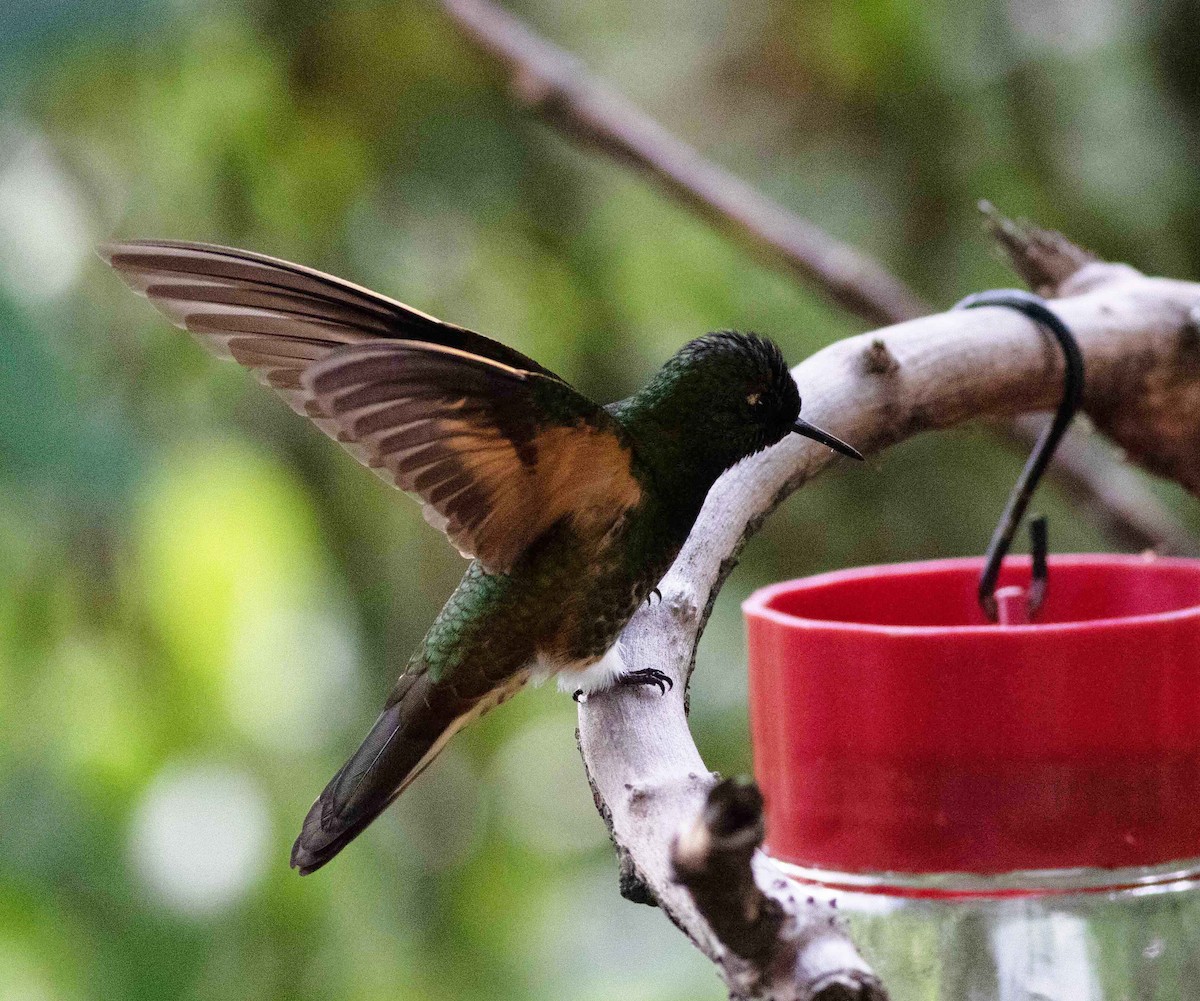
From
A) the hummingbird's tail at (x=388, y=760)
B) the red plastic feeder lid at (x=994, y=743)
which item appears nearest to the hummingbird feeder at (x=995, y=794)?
the red plastic feeder lid at (x=994, y=743)

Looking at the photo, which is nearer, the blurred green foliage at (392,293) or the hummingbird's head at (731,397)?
the hummingbird's head at (731,397)

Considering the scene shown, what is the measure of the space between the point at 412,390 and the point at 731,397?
30 centimetres

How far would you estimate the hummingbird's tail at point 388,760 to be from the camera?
3.06 ft

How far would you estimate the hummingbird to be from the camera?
750 millimetres

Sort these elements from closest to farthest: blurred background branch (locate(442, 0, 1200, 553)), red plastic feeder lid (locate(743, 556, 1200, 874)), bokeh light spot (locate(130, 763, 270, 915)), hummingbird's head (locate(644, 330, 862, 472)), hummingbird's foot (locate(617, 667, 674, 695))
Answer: red plastic feeder lid (locate(743, 556, 1200, 874)) → hummingbird's foot (locate(617, 667, 674, 695)) → hummingbird's head (locate(644, 330, 862, 472)) → blurred background branch (locate(442, 0, 1200, 553)) → bokeh light spot (locate(130, 763, 270, 915))

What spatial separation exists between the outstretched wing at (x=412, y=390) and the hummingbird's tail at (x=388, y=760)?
0.14 meters

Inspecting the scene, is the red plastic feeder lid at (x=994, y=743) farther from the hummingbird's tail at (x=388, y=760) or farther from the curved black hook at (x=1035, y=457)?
the hummingbird's tail at (x=388, y=760)

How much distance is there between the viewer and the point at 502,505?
2.87 feet

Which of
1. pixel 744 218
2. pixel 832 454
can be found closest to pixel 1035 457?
pixel 832 454

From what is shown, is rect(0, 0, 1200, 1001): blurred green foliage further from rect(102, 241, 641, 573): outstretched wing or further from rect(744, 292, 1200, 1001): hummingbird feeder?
rect(744, 292, 1200, 1001): hummingbird feeder

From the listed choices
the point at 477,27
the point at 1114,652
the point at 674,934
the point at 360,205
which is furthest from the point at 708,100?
the point at 1114,652

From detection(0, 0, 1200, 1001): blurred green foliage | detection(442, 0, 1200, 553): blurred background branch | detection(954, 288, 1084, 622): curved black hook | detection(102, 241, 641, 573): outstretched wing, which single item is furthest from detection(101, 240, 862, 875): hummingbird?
detection(0, 0, 1200, 1001): blurred green foliage

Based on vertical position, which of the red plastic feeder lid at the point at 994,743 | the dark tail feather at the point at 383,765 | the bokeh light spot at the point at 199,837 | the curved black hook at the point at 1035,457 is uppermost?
the curved black hook at the point at 1035,457

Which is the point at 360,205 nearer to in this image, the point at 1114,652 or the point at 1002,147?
the point at 1002,147
